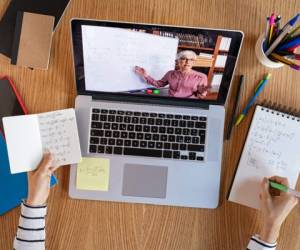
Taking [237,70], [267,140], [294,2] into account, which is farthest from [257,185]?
[294,2]

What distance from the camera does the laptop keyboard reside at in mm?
833

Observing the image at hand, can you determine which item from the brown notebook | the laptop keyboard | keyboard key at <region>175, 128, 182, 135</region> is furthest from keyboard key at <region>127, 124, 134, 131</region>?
the brown notebook

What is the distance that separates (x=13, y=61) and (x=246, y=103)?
1.86 feet

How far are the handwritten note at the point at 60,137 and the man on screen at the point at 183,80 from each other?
21cm

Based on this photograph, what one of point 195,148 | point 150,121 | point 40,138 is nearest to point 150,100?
point 150,121

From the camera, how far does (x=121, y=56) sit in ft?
2.55

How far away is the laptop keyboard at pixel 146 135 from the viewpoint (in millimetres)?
833

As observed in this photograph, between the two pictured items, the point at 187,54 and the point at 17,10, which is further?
the point at 17,10

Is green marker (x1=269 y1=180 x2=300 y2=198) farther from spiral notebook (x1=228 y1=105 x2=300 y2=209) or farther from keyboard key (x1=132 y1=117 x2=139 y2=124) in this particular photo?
keyboard key (x1=132 y1=117 x2=139 y2=124)

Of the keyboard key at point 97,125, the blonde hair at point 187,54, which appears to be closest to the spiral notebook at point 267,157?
the blonde hair at point 187,54

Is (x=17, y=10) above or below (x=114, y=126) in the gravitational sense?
above

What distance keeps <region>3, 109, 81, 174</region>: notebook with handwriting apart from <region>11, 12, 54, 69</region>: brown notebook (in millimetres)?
132

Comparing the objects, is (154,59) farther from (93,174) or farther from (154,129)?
(93,174)

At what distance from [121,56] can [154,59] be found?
72 mm
